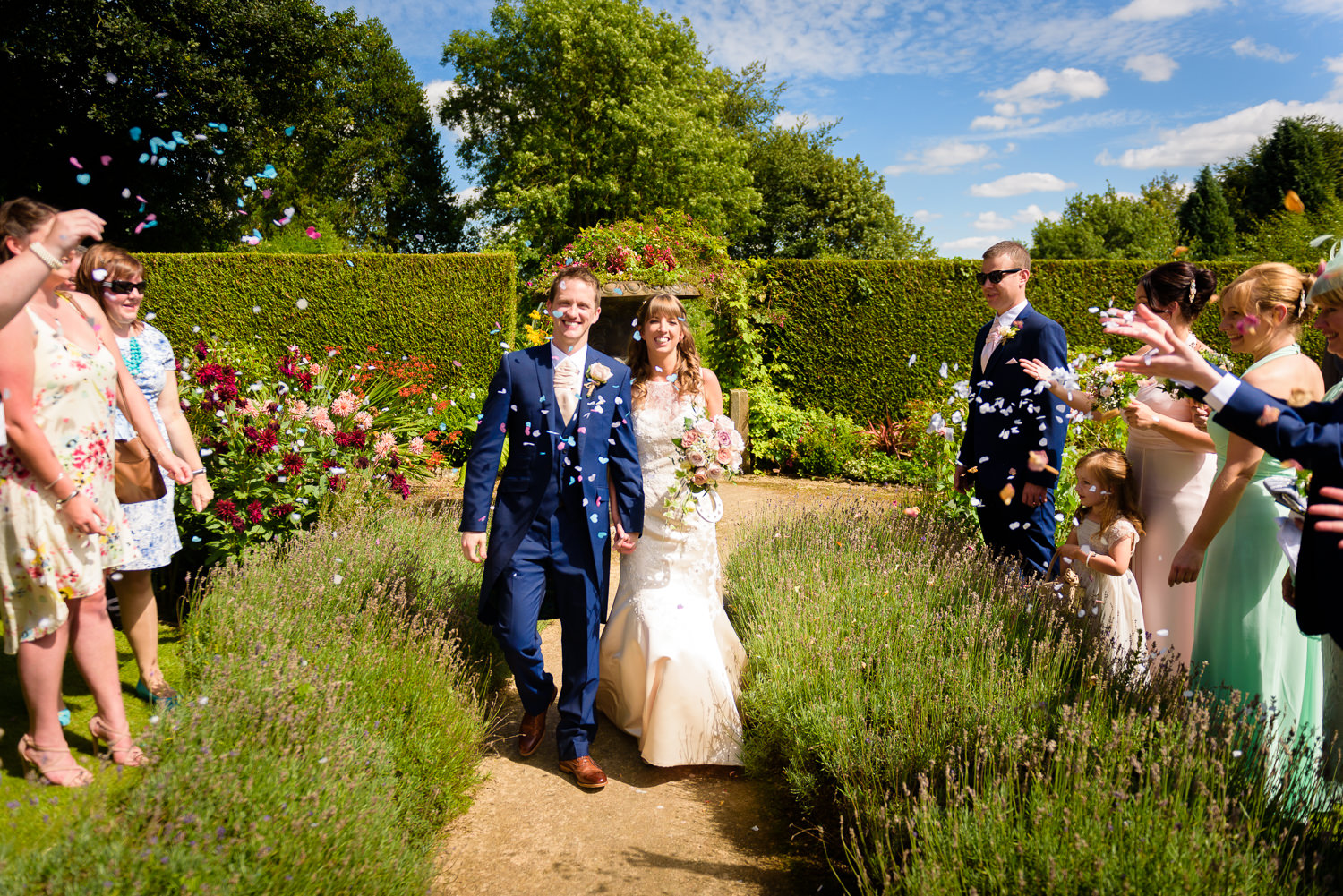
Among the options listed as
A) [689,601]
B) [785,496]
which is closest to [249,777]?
[689,601]

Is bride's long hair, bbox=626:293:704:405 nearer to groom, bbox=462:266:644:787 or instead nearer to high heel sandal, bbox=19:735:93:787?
groom, bbox=462:266:644:787

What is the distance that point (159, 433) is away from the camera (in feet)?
10.5

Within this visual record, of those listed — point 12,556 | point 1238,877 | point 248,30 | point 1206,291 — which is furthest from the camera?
point 248,30

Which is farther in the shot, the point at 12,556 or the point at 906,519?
the point at 906,519

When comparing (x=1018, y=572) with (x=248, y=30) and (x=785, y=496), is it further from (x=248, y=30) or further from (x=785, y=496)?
(x=248, y=30)

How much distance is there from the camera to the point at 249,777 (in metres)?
2.18

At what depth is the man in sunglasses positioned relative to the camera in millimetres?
3910

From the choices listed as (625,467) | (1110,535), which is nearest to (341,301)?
(625,467)

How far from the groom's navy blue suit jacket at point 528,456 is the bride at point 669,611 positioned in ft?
1.06

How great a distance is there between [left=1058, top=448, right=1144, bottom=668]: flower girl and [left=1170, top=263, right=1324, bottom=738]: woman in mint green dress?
54cm

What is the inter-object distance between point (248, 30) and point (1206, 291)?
17569 mm

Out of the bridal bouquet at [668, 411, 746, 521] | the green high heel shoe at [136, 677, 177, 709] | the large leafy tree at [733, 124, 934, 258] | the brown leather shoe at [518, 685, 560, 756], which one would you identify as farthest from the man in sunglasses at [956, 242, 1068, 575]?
the large leafy tree at [733, 124, 934, 258]

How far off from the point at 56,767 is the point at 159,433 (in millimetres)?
1314

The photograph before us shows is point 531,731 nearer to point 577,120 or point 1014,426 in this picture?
point 1014,426
